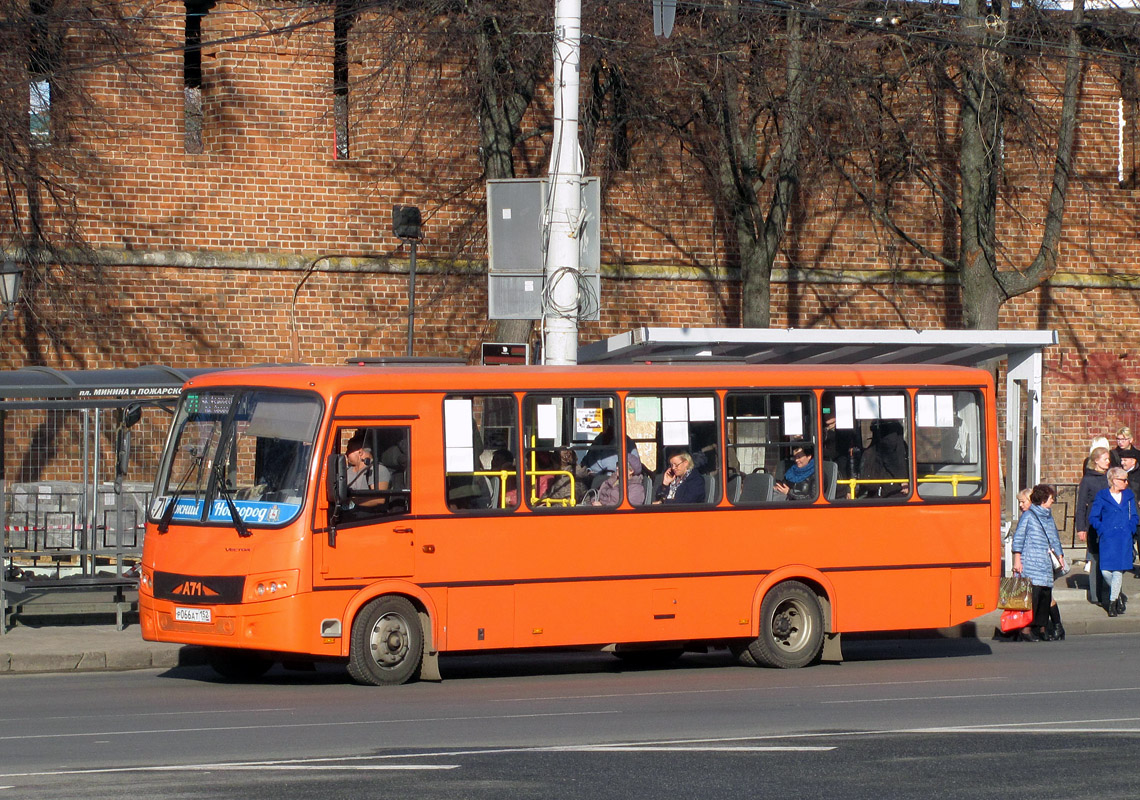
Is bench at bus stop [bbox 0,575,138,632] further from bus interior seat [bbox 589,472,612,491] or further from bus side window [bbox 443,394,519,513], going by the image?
bus interior seat [bbox 589,472,612,491]

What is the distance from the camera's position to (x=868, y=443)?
15172 mm

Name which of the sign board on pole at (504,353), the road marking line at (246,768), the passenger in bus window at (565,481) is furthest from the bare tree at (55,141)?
the road marking line at (246,768)

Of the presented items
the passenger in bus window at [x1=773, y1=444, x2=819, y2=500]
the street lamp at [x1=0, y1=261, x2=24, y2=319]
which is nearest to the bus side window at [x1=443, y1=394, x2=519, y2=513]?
the passenger in bus window at [x1=773, y1=444, x2=819, y2=500]

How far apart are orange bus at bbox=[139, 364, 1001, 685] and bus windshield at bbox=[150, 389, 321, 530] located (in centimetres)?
2

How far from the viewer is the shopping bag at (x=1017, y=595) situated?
1716 cm

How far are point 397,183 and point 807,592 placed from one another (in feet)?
35.0

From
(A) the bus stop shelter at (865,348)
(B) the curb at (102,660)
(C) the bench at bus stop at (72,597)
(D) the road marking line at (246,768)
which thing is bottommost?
(D) the road marking line at (246,768)

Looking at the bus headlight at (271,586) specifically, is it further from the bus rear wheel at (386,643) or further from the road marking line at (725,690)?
the road marking line at (725,690)

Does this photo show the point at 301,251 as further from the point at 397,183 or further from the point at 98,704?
the point at 98,704

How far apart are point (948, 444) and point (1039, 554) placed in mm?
2478

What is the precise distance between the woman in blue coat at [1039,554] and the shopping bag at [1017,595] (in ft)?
0.27

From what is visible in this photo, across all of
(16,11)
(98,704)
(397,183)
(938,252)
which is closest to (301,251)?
(397,183)

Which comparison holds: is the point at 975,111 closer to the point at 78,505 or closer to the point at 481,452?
the point at 481,452

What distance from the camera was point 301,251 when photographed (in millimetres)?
22984
